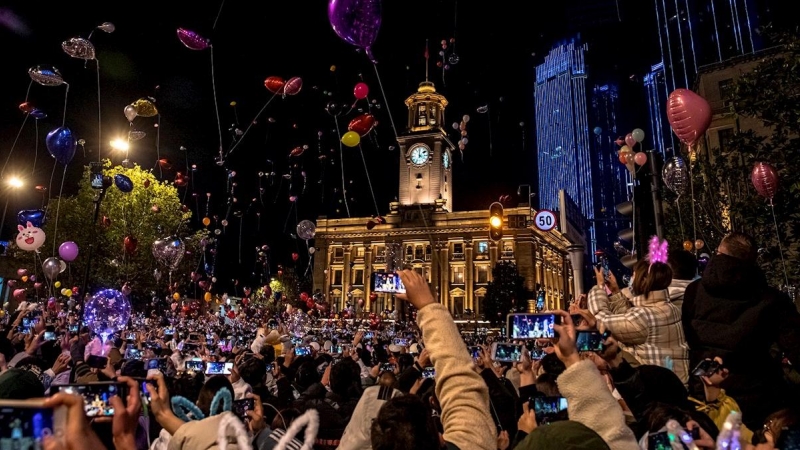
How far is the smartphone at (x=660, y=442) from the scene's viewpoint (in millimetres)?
1819

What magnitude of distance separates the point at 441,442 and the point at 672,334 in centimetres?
246

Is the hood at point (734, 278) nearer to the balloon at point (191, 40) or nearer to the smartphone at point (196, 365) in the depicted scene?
the smartphone at point (196, 365)

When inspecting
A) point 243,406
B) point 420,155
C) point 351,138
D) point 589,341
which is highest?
point 420,155

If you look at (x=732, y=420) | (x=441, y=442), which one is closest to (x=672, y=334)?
(x=732, y=420)

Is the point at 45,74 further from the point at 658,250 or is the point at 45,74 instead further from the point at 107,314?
the point at 658,250

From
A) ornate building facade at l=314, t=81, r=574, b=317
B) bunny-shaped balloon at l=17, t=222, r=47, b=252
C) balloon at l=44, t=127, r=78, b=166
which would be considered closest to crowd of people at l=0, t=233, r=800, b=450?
balloon at l=44, t=127, r=78, b=166

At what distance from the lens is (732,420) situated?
177cm

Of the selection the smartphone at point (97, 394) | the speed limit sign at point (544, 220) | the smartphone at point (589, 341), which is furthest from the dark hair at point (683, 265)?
the speed limit sign at point (544, 220)

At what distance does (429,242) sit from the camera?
234 ft

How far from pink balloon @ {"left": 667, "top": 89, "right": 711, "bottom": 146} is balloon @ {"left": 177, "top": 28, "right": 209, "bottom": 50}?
32.3 feet

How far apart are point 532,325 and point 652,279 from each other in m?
1.10

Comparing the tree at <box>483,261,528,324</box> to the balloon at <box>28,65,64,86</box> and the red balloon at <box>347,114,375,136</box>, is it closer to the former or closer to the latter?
the red balloon at <box>347,114,375,136</box>

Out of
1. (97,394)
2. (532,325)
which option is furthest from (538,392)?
(97,394)

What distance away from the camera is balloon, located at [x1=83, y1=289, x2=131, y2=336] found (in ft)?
42.7
